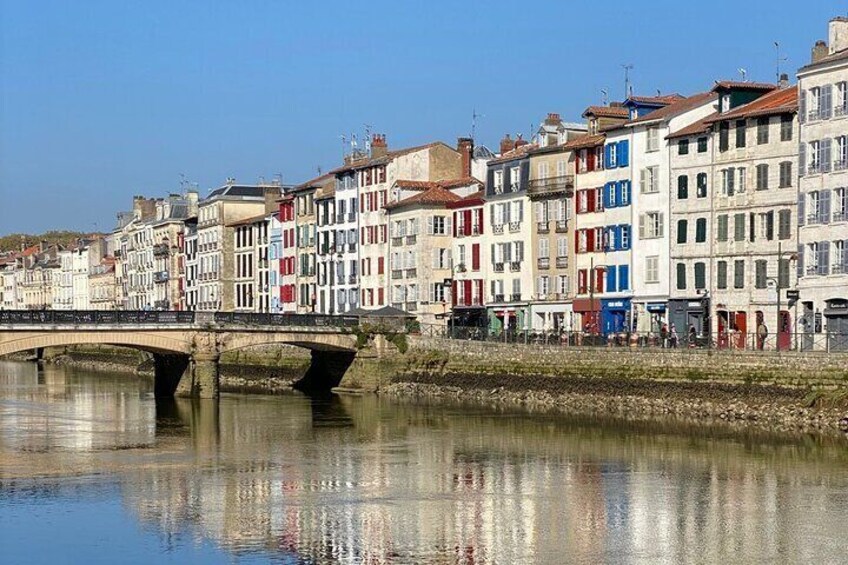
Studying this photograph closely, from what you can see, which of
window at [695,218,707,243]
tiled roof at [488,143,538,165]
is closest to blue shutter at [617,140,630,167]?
window at [695,218,707,243]

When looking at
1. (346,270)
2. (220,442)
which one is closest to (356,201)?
(346,270)

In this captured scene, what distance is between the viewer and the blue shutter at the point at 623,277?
88812mm

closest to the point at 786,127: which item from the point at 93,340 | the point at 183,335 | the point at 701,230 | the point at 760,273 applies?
the point at 760,273

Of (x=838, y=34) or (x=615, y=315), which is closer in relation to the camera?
(x=838, y=34)

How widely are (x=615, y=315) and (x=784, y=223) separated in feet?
47.9

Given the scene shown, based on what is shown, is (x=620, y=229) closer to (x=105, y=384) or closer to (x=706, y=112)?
(x=706, y=112)

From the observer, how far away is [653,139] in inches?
3403

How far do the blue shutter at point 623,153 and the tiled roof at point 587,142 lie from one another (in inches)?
66.7

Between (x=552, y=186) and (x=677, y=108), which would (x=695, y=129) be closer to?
(x=677, y=108)

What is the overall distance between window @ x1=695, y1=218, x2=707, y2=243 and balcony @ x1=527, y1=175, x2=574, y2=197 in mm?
11571

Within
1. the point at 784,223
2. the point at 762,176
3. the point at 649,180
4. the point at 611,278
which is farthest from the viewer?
the point at 611,278

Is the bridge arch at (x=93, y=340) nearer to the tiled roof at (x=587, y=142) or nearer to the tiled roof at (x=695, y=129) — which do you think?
the tiled roof at (x=587, y=142)

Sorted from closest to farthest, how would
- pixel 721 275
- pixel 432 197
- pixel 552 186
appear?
pixel 721 275, pixel 552 186, pixel 432 197

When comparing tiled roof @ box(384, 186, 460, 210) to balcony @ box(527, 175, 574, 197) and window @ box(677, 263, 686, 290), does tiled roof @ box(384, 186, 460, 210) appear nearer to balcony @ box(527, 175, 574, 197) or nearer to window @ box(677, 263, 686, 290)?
balcony @ box(527, 175, 574, 197)
